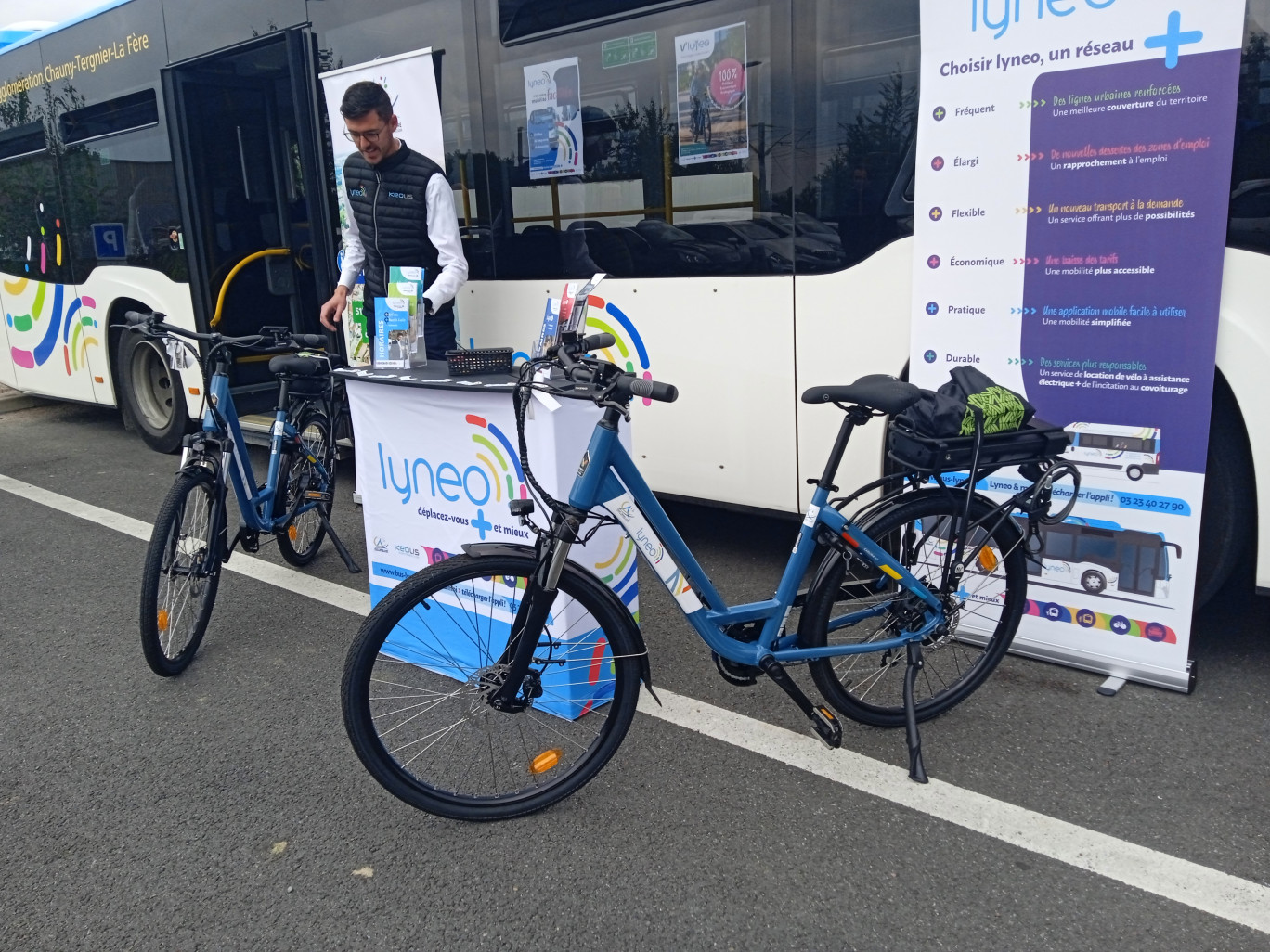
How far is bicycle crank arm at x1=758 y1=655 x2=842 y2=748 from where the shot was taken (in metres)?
2.92

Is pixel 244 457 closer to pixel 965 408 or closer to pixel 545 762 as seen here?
pixel 545 762

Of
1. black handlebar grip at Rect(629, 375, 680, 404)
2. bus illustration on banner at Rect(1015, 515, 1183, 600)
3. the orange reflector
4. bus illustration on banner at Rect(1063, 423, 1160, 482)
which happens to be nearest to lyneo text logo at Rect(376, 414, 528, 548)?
the orange reflector

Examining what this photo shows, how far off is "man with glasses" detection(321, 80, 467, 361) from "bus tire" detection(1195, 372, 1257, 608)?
326 cm

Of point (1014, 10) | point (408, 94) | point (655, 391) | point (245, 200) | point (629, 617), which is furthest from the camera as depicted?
point (245, 200)

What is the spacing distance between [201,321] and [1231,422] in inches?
243

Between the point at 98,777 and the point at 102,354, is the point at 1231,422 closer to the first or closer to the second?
the point at 98,777

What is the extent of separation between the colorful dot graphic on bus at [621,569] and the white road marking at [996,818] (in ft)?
1.36

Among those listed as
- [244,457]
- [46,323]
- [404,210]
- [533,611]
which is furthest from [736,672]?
[46,323]

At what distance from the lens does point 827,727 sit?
2922 millimetres

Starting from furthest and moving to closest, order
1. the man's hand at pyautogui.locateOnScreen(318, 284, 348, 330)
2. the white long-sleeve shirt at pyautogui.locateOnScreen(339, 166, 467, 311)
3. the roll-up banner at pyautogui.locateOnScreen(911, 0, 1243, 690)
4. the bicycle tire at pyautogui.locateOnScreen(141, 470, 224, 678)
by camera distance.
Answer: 1. the man's hand at pyautogui.locateOnScreen(318, 284, 348, 330)
2. the white long-sleeve shirt at pyautogui.locateOnScreen(339, 166, 467, 311)
3. the bicycle tire at pyautogui.locateOnScreen(141, 470, 224, 678)
4. the roll-up banner at pyautogui.locateOnScreen(911, 0, 1243, 690)

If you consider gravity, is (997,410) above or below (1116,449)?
above

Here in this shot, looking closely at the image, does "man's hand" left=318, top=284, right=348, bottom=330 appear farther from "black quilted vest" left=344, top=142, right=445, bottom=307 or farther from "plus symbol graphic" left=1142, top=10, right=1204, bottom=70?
"plus symbol graphic" left=1142, top=10, right=1204, bottom=70

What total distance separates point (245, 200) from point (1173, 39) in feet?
20.2

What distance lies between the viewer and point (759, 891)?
8.18 ft
